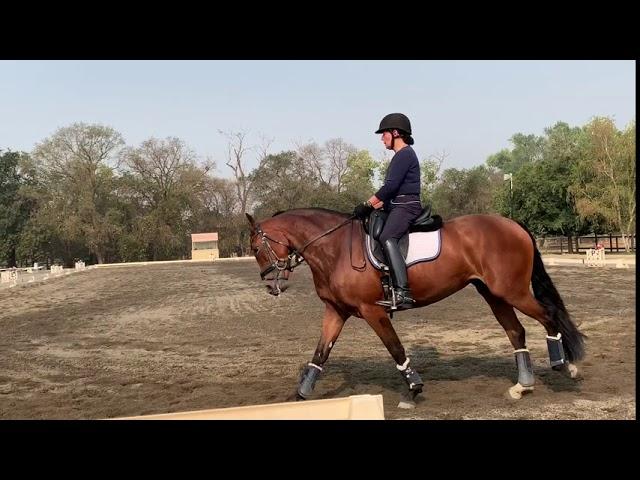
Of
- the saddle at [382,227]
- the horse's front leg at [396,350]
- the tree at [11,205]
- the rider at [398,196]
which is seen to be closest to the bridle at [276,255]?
the saddle at [382,227]

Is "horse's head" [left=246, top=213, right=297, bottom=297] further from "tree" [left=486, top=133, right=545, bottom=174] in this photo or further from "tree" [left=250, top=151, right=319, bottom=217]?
"tree" [left=486, top=133, right=545, bottom=174]

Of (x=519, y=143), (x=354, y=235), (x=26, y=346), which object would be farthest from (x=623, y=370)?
(x=519, y=143)

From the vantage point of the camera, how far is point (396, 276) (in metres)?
5.01

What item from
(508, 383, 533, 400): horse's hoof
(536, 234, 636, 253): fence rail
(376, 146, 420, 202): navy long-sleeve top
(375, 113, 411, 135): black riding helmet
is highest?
(375, 113, 411, 135): black riding helmet

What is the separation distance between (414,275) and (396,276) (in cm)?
26

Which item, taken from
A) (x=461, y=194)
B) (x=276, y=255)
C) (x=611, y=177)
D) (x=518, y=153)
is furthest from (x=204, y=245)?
(x=518, y=153)

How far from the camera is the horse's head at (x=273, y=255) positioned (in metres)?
5.41

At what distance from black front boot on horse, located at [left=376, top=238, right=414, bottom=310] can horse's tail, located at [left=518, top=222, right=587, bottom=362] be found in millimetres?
1493

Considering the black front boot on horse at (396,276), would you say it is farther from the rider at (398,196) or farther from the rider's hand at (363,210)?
the rider's hand at (363,210)

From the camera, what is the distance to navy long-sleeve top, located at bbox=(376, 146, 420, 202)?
5.06m

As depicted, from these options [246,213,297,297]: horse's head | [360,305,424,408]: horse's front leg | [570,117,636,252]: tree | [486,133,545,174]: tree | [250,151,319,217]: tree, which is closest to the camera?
[360,305,424,408]: horse's front leg

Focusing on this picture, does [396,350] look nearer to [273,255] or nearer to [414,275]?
[414,275]

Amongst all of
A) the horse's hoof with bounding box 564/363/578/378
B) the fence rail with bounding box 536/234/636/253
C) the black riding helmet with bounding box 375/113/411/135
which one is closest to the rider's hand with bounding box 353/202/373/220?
the black riding helmet with bounding box 375/113/411/135
